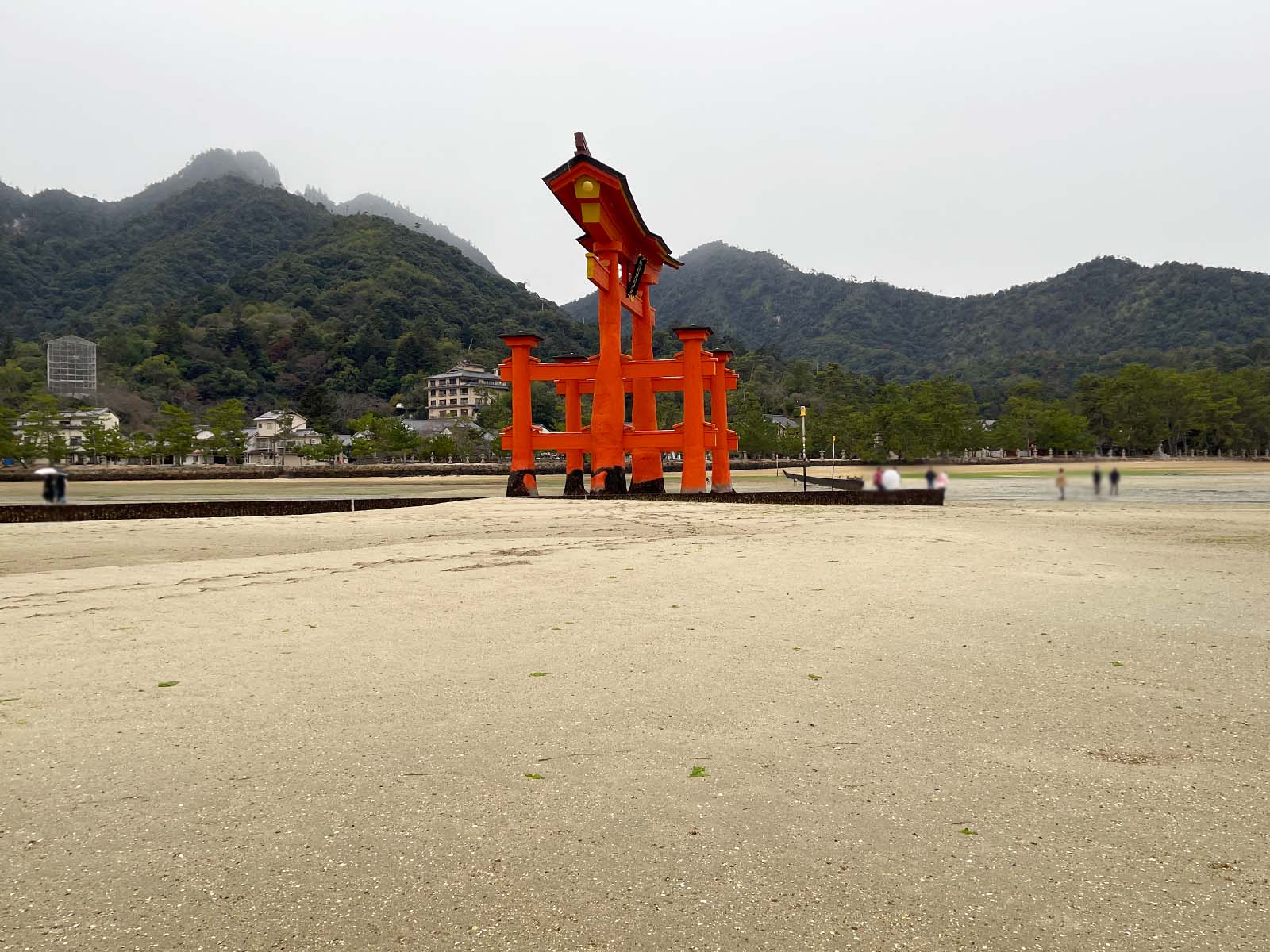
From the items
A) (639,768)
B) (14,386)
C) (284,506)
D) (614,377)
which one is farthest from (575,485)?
(14,386)

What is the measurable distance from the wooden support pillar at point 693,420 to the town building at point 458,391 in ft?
297

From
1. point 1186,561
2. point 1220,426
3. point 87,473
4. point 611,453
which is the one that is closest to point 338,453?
point 87,473

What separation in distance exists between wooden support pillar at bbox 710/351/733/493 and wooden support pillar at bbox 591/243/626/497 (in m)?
4.02

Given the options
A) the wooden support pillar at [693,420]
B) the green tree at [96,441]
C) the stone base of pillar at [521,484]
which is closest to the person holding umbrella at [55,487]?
the stone base of pillar at [521,484]

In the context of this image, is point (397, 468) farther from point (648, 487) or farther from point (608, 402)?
point (608, 402)

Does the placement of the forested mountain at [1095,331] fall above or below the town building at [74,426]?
above

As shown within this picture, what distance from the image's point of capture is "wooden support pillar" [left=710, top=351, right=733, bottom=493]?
28.7m

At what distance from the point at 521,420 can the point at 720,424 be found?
27.1ft

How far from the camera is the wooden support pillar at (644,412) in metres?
29.4

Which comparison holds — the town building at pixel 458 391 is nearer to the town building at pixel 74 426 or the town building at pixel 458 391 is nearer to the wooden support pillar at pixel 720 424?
the town building at pixel 74 426

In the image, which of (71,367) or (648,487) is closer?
(648,487)

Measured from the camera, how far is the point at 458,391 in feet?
385

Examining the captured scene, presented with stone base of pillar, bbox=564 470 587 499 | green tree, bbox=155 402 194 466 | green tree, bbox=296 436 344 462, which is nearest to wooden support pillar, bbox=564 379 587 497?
stone base of pillar, bbox=564 470 587 499

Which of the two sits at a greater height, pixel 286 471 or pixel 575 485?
pixel 286 471
